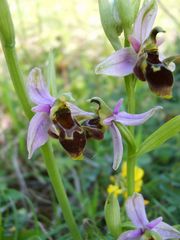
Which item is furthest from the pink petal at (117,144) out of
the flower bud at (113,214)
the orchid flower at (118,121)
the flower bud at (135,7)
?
the flower bud at (135,7)

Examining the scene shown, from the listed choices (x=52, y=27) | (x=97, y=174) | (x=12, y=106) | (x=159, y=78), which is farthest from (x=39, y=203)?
(x=52, y=27)

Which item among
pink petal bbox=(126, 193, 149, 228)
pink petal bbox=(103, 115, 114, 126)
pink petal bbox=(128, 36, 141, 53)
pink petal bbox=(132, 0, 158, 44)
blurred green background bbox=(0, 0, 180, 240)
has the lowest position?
blurred green background bbox=(0, 0, 180, 240)

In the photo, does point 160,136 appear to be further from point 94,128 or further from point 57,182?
point 57,182

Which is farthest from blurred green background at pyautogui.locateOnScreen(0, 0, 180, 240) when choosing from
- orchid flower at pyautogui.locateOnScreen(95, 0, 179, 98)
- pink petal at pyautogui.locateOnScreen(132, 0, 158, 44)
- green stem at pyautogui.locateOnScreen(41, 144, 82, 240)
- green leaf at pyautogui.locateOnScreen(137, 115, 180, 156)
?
pink petal at pyautogui.locateOnScreen(132, 0, 158, 44)

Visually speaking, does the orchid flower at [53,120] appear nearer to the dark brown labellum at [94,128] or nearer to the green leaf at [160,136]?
the dark brown labellum at [94,128]

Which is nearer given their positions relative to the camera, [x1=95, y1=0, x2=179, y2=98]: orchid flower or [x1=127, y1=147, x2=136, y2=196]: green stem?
[x1=95, y1=0, x2=179, y2=98]: orchid flower

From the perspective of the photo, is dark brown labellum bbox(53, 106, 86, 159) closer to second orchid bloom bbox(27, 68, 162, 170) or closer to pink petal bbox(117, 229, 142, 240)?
second orchid bloom bbox(27, 68, 162, 170)

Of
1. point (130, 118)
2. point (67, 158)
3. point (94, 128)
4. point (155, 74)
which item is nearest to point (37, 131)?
point (94, 128)
